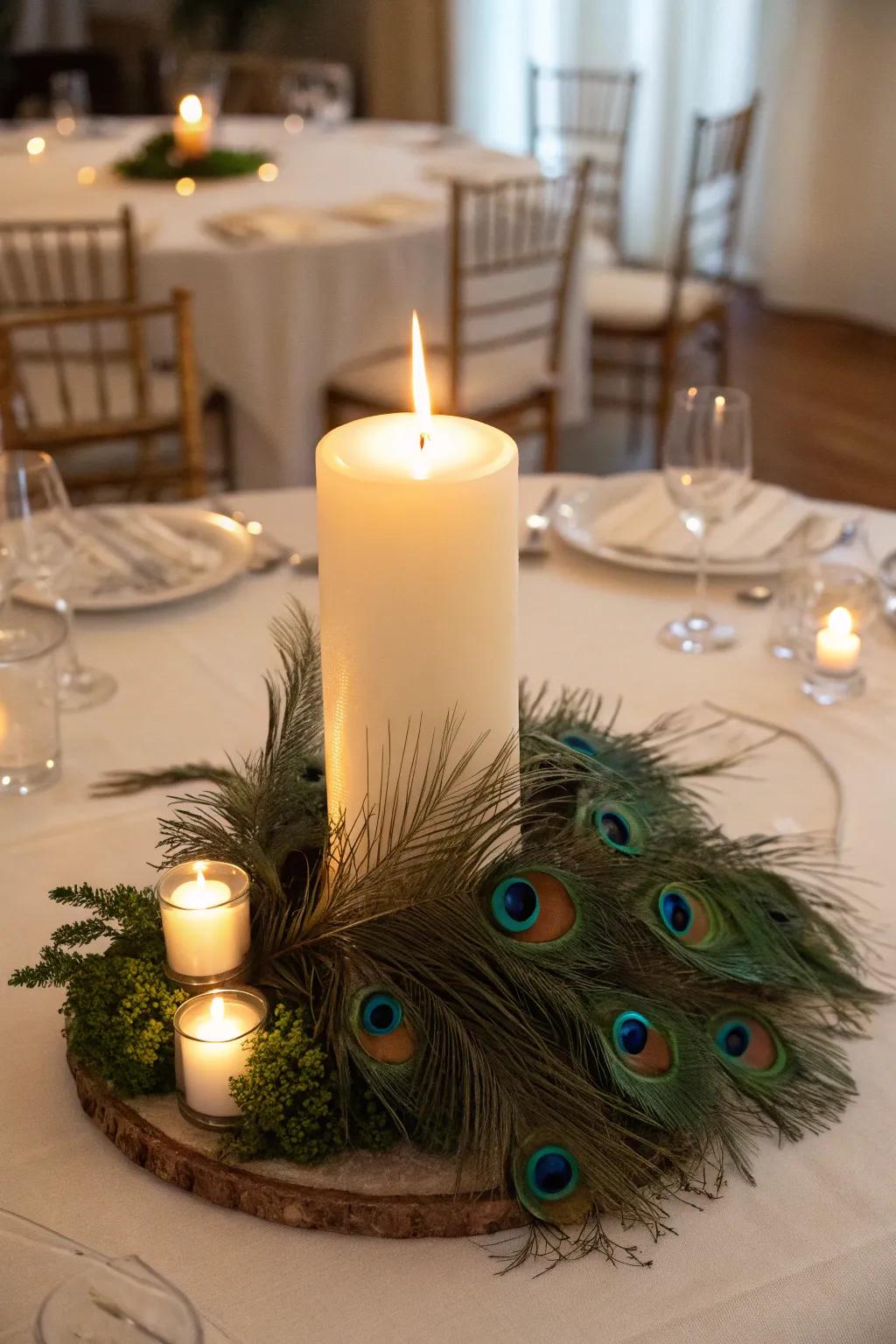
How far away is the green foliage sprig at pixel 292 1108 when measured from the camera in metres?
0.67

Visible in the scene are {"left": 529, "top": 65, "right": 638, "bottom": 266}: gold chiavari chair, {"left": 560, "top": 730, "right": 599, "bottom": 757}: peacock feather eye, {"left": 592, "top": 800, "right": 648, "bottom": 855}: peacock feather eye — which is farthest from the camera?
{"left": 529, "top": 65, "right": 638, "bottom": 266}: gold chiavari chair

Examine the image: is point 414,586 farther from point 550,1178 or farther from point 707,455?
point 707,455

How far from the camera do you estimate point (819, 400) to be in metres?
4.56

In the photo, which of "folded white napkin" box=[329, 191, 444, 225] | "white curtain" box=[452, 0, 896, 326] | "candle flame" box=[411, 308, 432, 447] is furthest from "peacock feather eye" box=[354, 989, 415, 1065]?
"white curtain" box=[452, 0, 896, 326]

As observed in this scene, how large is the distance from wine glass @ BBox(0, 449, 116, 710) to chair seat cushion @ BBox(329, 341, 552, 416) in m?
1.81

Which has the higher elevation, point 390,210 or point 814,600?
point 814,600

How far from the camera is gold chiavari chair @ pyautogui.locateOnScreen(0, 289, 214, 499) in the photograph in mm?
2691

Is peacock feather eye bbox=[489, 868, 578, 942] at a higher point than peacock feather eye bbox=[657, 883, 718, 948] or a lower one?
higher

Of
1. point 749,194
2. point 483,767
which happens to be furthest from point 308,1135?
point 749,194

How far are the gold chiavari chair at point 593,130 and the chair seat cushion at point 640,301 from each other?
0.16 meters

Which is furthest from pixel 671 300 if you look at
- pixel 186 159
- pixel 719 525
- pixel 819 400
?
pixel 719 525

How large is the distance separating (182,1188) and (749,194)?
5361 mm

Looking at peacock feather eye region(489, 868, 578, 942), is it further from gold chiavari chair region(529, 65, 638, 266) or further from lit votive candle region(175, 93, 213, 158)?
gold chiavari chair region(529, 65, 638, 266)

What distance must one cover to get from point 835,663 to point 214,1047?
26.2 inches
